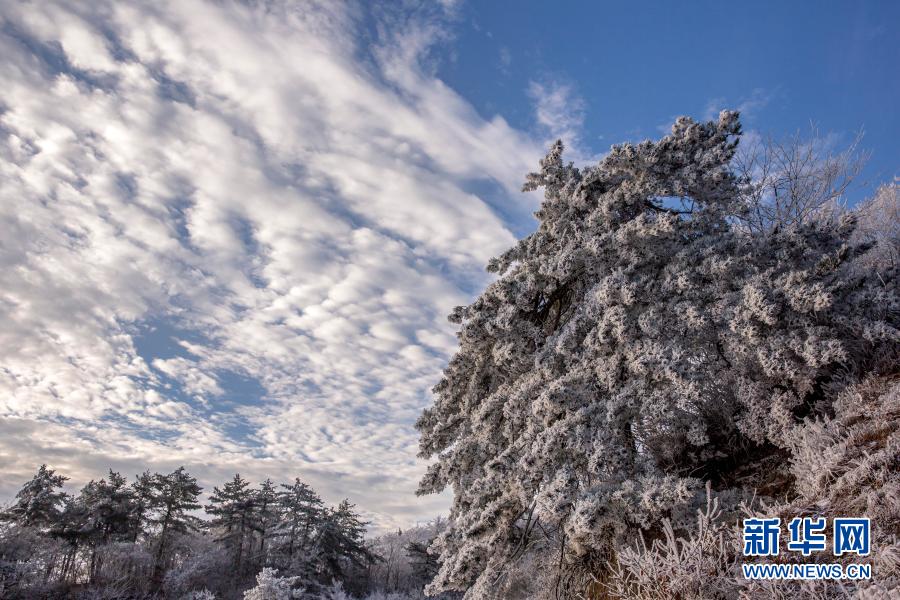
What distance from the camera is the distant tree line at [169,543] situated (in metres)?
33.5

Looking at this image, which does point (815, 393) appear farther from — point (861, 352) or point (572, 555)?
point (572, 555)

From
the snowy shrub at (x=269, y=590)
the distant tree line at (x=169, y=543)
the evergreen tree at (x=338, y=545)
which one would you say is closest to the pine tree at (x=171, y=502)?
the distant tree line at (x=169, y=543)

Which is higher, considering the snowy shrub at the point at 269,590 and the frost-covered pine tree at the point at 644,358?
the frost-covered pine tree at the point at 644,358

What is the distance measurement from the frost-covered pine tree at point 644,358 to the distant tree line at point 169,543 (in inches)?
1095

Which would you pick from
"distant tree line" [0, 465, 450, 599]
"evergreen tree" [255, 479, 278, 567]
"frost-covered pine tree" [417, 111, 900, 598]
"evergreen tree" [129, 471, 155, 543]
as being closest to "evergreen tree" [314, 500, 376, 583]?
"distant tree line" [0, 465, 450, 599]

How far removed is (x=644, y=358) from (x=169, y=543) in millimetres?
46853

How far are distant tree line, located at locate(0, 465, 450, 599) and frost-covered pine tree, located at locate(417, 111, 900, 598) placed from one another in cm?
2782

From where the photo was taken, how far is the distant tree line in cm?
3349

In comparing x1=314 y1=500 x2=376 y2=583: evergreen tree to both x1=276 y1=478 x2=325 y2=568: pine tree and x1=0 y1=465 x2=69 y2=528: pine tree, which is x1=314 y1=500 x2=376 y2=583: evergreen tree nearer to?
x1=276 y1=478 x2=325 y2=568: pine tree

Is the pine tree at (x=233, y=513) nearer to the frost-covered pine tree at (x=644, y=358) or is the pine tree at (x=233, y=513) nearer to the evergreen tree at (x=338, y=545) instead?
the evergreen tree at (x=338, y=545)

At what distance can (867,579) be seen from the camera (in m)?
4.89

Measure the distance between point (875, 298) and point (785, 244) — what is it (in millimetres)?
1550

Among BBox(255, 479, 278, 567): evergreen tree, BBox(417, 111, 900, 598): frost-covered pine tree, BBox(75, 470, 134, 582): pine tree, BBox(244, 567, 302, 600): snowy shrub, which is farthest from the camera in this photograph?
BBox(255, 479, 278, 567): evergreen tree

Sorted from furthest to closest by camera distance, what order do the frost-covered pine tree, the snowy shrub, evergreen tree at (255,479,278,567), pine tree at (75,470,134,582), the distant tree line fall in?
evergreen tree at (255,479,278,567)
pine tree at (75,470,134,582)
the distant tree line
the snowy shrub
the frost-covered pine tree
